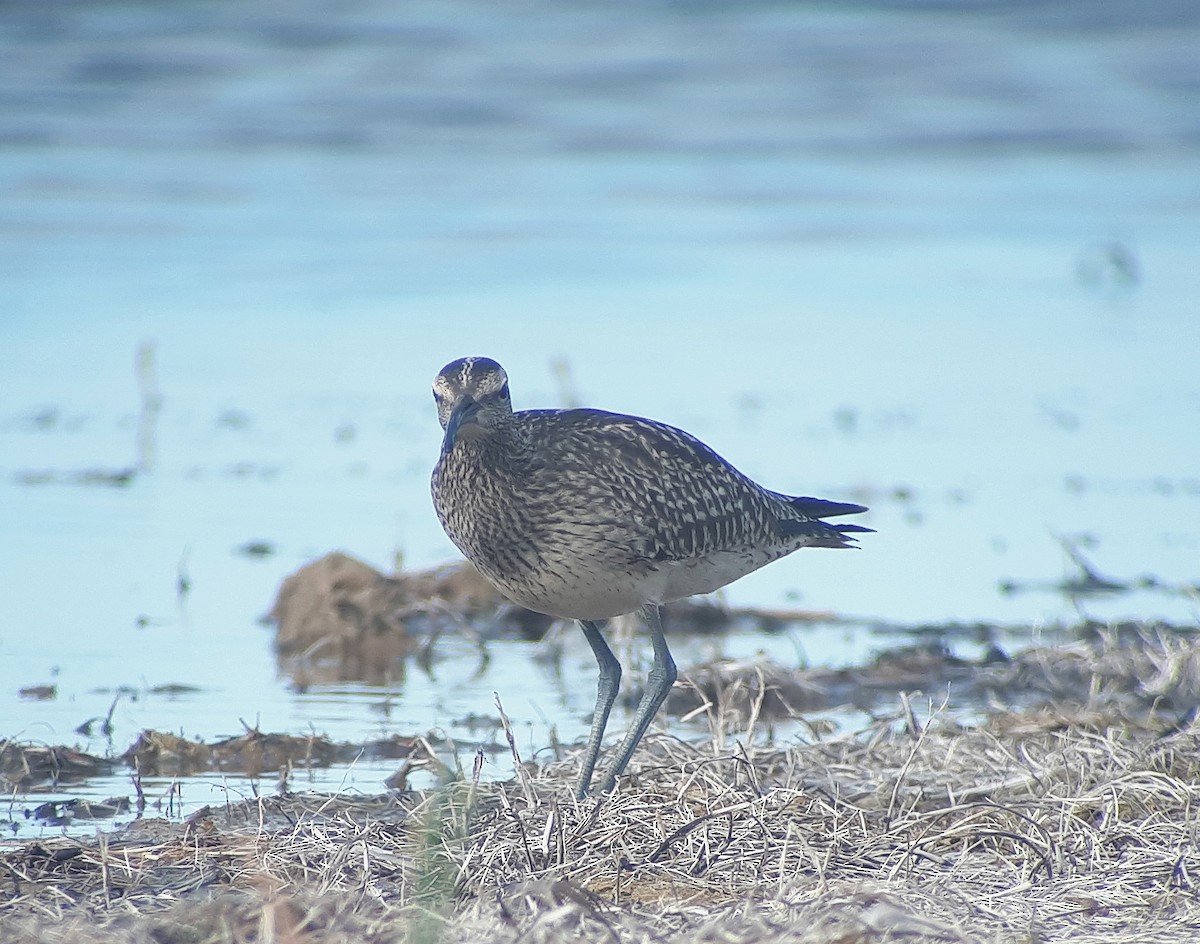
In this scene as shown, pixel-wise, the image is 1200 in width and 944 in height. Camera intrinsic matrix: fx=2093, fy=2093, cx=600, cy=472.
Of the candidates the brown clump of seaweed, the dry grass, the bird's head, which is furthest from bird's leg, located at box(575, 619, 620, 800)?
the brown clump of seaweed

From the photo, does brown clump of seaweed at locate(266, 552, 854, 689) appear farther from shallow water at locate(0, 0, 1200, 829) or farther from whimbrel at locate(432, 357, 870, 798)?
whimbrel at locate(432, 357, 870, 798)

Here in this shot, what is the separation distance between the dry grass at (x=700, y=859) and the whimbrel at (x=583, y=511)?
0.52 m

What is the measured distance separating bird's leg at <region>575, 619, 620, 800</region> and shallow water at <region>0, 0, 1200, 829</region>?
27.1 inches

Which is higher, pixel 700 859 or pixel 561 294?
pixel 561 294

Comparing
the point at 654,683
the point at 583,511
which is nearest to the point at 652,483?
the point at 583,511

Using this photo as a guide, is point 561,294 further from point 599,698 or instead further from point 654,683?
point 599,698

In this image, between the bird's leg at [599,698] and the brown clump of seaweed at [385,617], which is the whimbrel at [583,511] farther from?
the brown clump of seaweed at [385,617]

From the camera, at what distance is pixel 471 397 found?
6.35 m

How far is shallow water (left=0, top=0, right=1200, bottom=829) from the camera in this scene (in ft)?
31.0

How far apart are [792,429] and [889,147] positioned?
1300 cm

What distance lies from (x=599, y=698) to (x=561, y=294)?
1016cm

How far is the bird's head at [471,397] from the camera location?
632 cm

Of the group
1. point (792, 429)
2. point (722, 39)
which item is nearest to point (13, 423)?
point (792, 429)

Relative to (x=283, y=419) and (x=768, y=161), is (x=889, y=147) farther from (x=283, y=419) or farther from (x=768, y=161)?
(x=283, y=419)
